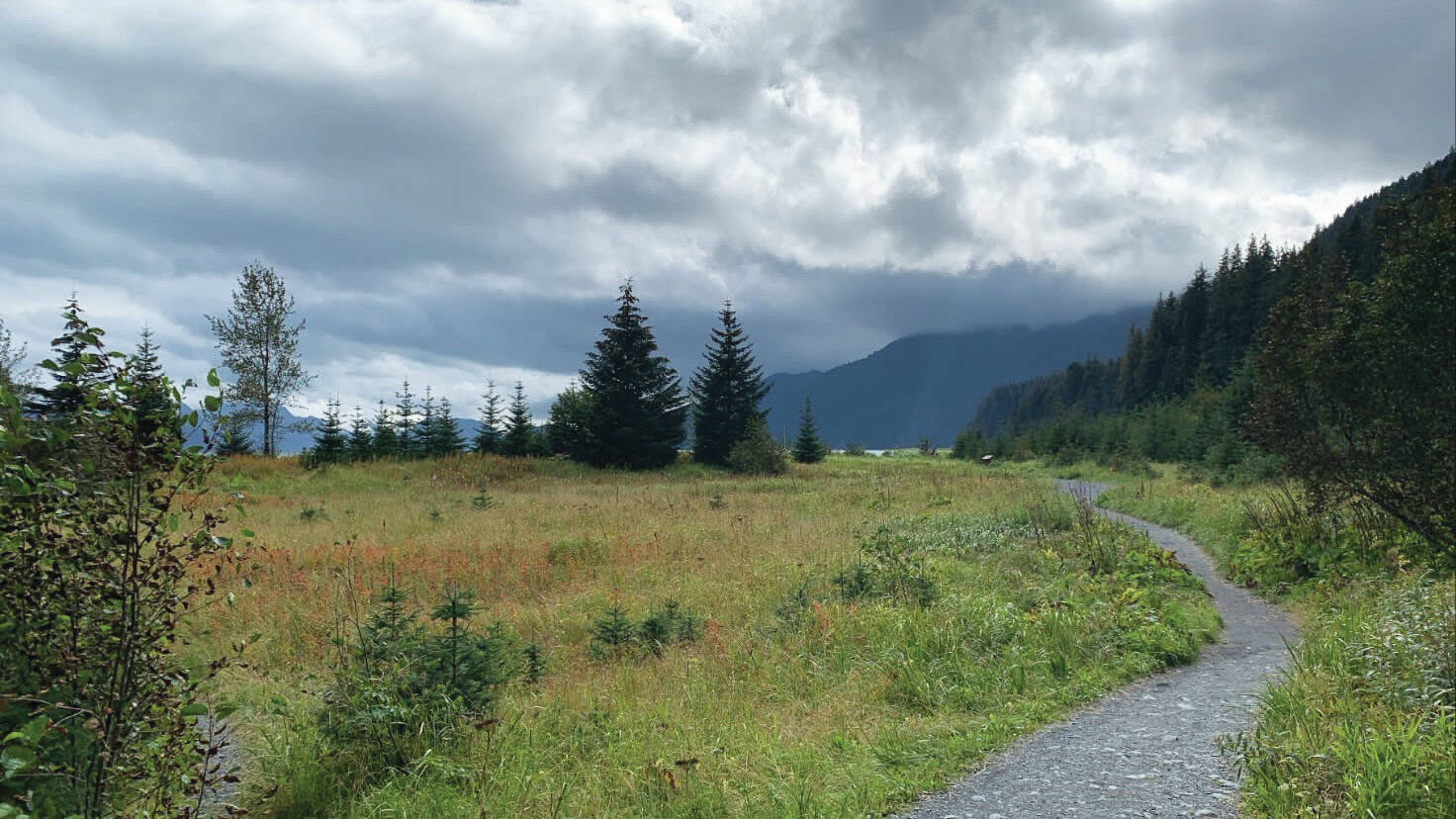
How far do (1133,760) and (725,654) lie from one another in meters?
3.97

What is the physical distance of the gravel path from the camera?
4695mm

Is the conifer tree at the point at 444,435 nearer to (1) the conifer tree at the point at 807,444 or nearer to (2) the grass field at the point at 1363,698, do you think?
(1) the conifer tree at the point at 807,444

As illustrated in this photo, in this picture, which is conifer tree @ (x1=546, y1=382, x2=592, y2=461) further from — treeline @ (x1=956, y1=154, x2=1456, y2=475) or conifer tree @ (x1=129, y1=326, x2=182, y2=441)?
conifer tree @ (x1=129, y1=326, x2=182, y2=441)

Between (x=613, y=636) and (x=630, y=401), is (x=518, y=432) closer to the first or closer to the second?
(x=630, y=401)

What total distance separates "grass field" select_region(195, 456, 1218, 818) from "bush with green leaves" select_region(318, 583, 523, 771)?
120mm

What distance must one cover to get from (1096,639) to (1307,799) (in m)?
3.89

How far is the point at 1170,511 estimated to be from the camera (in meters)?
20.3

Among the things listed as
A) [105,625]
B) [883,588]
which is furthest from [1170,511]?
[105,625]

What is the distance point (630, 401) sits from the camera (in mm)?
41219

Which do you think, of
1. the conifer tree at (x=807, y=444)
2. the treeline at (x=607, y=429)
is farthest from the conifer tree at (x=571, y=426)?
the conifer tree at (x=807, y=444)

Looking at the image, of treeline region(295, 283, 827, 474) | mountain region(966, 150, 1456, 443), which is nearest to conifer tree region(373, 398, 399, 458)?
treeline region(295, 283, 827, 474)

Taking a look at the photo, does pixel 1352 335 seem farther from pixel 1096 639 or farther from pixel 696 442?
pixel 696 442

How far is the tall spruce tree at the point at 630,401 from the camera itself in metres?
40.2

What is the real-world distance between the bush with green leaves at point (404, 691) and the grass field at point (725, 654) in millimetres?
120
